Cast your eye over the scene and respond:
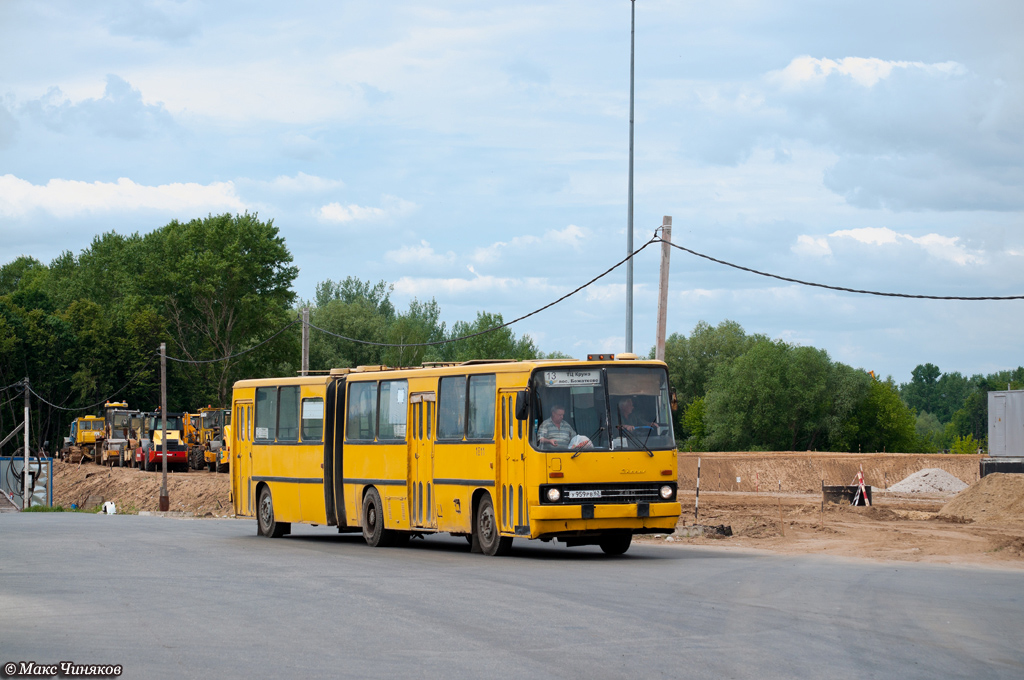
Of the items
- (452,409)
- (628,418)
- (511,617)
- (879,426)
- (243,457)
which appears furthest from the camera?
(879,426)

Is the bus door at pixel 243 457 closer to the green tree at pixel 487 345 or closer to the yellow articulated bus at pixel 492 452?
the yellow articulated bus at pixel 492 452

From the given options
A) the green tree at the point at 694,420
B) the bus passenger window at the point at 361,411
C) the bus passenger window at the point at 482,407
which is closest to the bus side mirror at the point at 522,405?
the bus passenger window at the point at 482,407

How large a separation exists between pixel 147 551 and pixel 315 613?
992 centimetres

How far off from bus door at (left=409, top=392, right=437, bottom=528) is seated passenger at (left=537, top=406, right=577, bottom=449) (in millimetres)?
3210

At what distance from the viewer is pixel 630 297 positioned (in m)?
31.2

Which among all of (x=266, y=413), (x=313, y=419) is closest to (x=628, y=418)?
(x=313, y=419)

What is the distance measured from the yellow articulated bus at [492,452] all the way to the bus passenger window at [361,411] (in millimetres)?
26

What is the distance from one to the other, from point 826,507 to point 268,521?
17821mm

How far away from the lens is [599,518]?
19.1 m

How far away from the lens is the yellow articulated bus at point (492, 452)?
754 inches

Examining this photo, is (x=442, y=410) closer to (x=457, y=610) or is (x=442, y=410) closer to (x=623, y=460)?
(x=623, y=460)

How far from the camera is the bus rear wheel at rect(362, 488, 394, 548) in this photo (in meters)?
23.4

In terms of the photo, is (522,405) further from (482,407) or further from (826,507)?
(826,507)

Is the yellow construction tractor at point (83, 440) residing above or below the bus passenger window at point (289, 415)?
below
